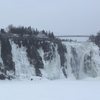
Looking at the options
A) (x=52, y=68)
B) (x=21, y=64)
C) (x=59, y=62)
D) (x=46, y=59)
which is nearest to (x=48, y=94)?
(x=21, y=64)

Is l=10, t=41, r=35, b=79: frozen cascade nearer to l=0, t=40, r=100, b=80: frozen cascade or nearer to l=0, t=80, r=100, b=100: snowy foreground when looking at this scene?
l=0, t=40, r=100, b=80: frozen cascade

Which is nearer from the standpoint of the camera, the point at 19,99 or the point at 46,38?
the point at 19,99

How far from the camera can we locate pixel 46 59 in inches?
2584

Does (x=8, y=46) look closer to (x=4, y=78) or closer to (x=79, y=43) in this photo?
(x=4, y=78)

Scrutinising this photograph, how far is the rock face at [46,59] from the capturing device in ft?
201

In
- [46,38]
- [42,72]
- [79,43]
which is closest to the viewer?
[42,72]

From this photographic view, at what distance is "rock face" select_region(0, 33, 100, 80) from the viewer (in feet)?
201

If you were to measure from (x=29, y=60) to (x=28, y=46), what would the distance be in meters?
1.81

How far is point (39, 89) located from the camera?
4953cm

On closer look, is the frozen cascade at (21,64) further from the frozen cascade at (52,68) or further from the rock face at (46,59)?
the frozen cascade at (52,68)

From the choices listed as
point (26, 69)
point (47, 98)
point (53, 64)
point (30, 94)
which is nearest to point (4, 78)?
point (26, 69)

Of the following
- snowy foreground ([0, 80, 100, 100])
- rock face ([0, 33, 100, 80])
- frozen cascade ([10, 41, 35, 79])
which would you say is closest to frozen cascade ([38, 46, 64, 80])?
rock face ([0, 33, 100, 80])

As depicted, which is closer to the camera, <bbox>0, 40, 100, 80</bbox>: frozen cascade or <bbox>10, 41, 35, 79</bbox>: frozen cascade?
<bbox>10, 41, 35, 79</bbox>: frozen cascade

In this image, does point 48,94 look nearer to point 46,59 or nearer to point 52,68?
point 46,59
